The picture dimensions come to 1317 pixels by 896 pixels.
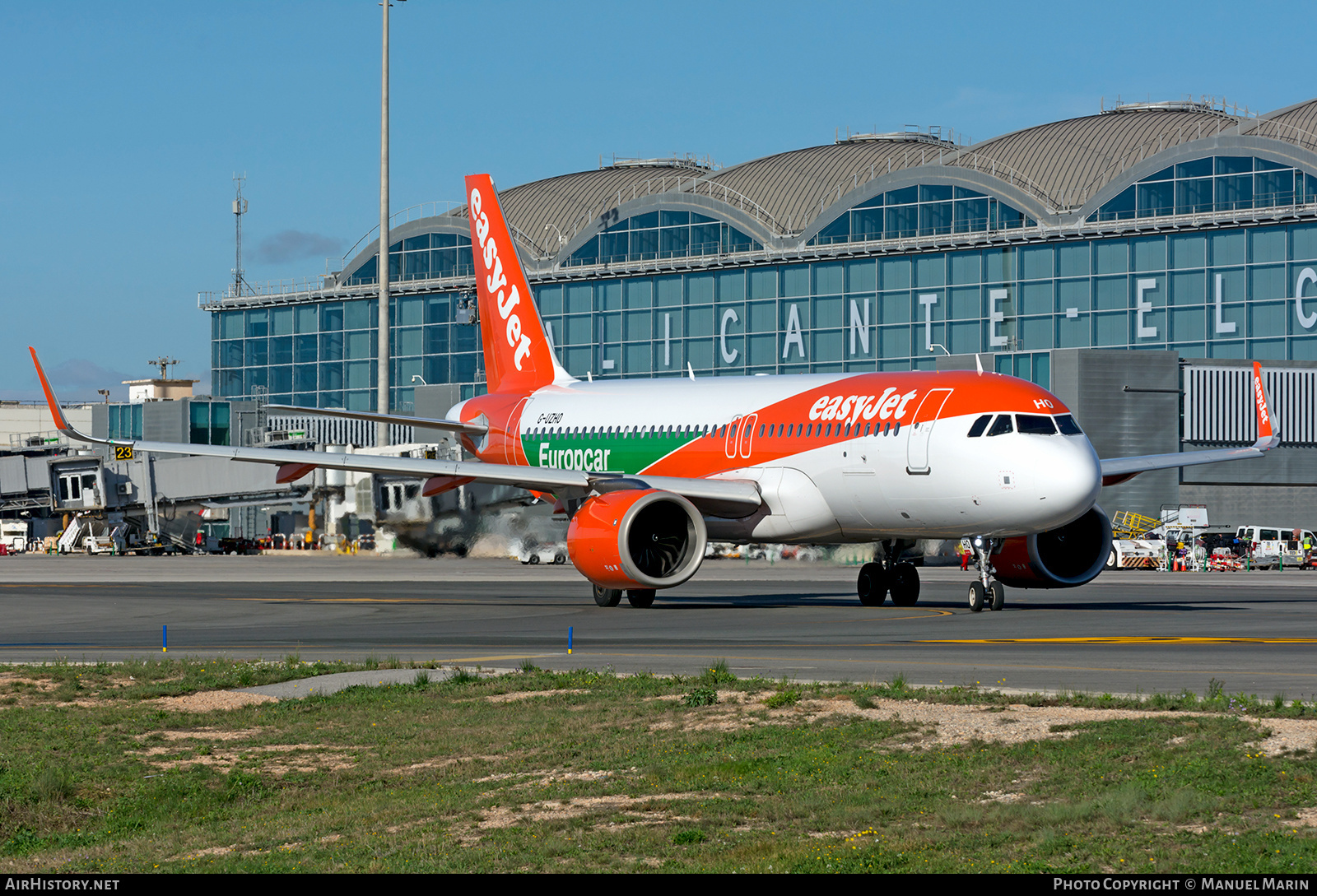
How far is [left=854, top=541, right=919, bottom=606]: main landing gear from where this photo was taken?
109 feet

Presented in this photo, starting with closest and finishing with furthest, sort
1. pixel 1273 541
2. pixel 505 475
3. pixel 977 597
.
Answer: pixel 977 597
pixel 505 475
pixel 1273 541

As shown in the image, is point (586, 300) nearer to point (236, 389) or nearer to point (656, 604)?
point (236, 389)

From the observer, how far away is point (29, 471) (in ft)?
247

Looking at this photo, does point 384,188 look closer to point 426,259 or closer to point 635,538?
point 635,538

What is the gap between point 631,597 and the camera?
33750 mm

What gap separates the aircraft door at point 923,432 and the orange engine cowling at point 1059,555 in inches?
128

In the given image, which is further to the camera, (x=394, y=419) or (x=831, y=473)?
(x=394, y=419)

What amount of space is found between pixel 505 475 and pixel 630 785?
70.1 feet

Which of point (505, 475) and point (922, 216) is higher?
point (922, 216)

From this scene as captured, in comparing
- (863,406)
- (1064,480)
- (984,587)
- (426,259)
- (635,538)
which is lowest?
(984,587)

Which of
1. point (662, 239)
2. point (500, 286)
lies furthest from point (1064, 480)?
point (662, 239)

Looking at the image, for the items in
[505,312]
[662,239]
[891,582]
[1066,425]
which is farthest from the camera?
[662,239]

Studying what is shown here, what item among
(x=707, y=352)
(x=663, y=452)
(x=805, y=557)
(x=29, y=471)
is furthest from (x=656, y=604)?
(x=707, y=352)

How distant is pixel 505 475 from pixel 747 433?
517 cm
